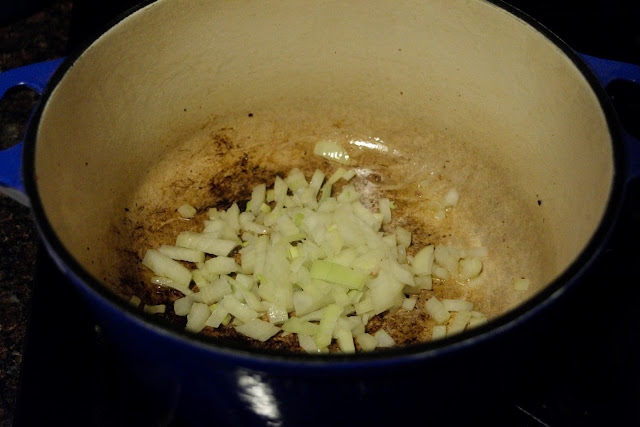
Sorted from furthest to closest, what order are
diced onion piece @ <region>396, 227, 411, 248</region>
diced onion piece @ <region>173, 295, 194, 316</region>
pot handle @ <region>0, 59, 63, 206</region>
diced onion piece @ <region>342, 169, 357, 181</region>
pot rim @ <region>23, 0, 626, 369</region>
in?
diced onion piece @ <region>342, 169, 357, 181</region> < diced onion piece @ <region>396, 227, 411, 248</region> < diced onion piece @ <region>173, 295, 194, 316</region> < pot handle @ <region>0, 59, 63, 206</region> < pot rim @ <region>23, 0, 626, 369</region>

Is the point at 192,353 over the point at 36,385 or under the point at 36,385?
over

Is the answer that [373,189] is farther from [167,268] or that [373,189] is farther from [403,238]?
[167,268]

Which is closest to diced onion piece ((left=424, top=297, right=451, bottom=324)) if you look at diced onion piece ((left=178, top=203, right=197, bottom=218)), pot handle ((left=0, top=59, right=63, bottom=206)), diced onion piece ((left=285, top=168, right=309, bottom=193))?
diced onion piece ((left=285, top=168, right=309, bottom=193))

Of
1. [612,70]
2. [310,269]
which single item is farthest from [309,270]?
[612,70]

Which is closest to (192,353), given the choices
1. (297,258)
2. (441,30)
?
(297,258)

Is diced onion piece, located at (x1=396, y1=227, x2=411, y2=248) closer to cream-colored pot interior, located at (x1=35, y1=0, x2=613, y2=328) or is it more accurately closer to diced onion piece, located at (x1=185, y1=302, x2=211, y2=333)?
cream-colored pot interior, located at (x1=35, y1=0, x2=613, y2=328)

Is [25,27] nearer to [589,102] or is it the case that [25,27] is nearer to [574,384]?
[589,102]
